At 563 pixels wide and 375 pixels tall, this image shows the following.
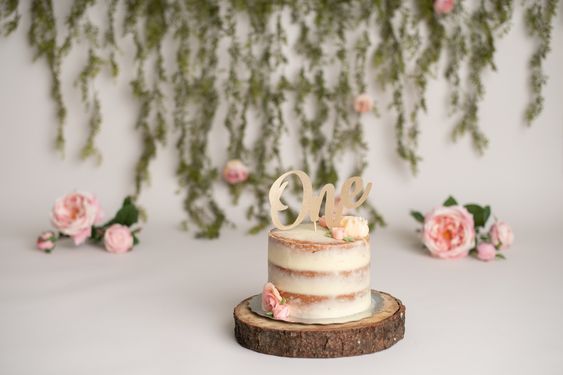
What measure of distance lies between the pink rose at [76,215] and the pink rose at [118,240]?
0.11 meters

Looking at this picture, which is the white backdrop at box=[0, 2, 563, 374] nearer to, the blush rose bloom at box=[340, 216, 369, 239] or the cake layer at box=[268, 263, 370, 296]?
the cake layer at box=[268, 263, 370, 296]

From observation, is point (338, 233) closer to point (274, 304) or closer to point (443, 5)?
point (274, 304)

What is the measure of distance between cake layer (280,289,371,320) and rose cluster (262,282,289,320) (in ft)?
0.10

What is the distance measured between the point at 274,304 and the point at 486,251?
4.65 feet

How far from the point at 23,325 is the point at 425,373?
123 cm

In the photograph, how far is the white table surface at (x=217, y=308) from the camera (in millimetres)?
2199

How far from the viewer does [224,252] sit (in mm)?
3613

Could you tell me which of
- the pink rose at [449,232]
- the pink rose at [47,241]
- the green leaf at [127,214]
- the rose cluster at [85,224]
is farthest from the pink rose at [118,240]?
the pink rose at [449,232]

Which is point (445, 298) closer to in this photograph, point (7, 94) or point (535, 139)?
point (535, 139)

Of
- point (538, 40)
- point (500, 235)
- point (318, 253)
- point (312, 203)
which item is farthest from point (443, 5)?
point (318, 253)

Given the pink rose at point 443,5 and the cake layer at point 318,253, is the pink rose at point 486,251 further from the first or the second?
the pink rose at point 443,5

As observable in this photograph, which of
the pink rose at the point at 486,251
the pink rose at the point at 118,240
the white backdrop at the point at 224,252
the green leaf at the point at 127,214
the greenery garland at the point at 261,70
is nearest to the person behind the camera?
the white backdrop at the point at 224,252

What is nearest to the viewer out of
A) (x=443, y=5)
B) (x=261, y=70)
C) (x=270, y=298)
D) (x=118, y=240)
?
(x=270, y=298)

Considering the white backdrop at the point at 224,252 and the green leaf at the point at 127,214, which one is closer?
the white backdrop at the point at 224,252
